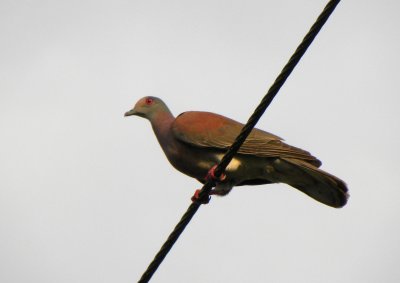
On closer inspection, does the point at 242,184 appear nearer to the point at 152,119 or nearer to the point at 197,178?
the point at 197,178

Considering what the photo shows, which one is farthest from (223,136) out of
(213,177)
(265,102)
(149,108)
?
(265,102)

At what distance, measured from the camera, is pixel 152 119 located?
316 inches

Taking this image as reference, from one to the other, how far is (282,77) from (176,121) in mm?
3445

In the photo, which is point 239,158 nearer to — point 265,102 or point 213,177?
point 213,177

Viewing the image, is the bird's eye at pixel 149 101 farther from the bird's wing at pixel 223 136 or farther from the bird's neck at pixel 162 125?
the bird's wing at pixel 223 136

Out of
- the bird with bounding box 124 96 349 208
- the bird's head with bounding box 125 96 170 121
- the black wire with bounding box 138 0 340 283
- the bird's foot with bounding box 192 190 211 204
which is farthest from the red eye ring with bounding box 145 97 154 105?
the black wire with bounding box 138 0 340 283

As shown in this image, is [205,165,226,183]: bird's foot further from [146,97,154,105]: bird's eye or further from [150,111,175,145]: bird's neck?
[146,97,154,105]: bird's eye

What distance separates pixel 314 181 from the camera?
21.0ft

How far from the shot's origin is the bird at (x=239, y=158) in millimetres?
6398

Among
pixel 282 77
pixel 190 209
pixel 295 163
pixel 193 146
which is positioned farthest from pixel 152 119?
pixel 282 77

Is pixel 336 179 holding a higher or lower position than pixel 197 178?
higher

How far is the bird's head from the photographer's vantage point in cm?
812

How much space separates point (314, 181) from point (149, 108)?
256 cm

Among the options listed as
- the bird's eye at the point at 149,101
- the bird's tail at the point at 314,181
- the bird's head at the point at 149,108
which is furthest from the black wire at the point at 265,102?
the bird's eye at the point at 149,101
